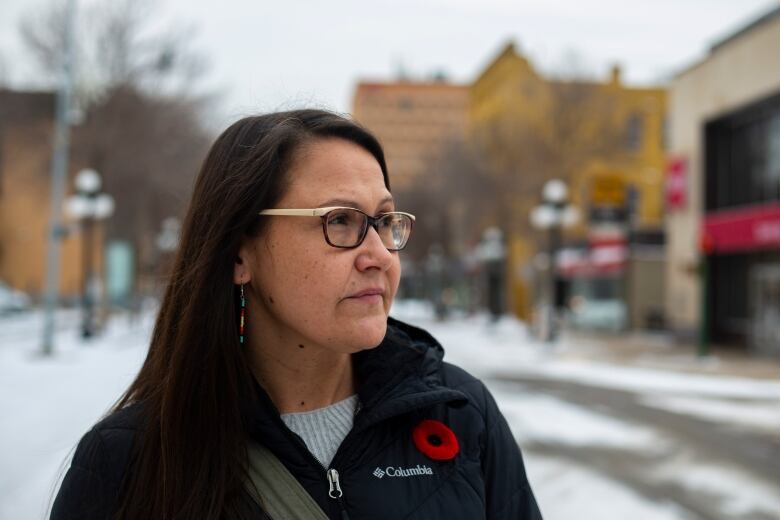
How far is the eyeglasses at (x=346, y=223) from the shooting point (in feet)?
6.14

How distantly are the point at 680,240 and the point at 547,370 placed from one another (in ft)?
36.6

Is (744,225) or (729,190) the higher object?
(729,190)

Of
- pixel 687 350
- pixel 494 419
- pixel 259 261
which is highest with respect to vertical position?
pixel 259 261

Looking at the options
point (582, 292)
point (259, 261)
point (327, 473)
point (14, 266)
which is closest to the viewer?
point (327, 473)

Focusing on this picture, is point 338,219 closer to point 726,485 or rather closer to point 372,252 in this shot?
point 372,252

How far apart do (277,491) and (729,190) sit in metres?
26.1

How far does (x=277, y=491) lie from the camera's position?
1736mm

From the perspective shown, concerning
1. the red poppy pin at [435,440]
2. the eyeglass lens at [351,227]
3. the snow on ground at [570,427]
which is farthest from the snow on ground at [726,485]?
the eyeglass lens at [351,227]

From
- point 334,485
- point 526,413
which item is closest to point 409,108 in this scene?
point 526,413

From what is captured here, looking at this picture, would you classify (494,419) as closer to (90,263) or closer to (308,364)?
(308,364)

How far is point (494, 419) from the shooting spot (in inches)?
81.4

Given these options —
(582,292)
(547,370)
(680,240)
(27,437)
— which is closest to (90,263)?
(547,370)

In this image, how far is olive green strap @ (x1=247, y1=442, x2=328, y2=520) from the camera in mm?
1707

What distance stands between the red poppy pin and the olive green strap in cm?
29
